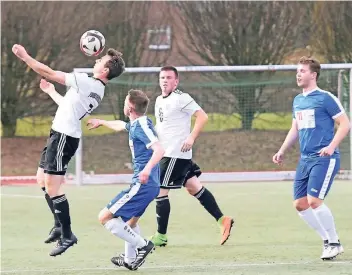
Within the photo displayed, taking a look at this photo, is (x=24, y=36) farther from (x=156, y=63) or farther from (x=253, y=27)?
(x=253, y=27)

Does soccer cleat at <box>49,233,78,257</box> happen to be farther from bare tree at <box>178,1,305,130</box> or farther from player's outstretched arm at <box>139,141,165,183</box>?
bare tree at <box>178,1,305,130</box>

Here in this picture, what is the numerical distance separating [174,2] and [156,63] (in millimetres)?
1654

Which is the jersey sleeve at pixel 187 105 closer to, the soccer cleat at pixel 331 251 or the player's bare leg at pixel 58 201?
the player's bare leg at pixel 58 201

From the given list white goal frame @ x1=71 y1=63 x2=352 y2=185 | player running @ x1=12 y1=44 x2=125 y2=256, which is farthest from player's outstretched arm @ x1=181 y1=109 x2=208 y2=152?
white goal frame @ x1=71 y1=63 x2=352 y2=185

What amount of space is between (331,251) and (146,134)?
2065mm

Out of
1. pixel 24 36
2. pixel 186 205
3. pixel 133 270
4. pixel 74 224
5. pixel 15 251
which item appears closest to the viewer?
pixel 133 270

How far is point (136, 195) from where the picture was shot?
8.14m

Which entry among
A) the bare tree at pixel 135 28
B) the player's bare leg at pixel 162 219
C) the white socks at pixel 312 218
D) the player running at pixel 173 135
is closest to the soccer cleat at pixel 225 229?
the player running at pixel 173 135

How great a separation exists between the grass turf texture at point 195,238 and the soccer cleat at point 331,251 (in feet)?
0.28

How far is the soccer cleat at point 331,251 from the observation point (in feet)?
28.0

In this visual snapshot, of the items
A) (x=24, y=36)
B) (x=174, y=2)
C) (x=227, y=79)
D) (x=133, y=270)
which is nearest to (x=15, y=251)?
(x=133, y=270)

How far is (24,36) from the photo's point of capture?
73.7ft

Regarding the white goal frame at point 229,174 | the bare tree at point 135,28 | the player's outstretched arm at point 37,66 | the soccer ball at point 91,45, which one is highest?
the bare tree at point 135,28

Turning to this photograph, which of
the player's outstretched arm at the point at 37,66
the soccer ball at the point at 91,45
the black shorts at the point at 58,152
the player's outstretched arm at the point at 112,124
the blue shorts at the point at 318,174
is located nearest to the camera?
the player's outstretched arm at the point at 37,66
